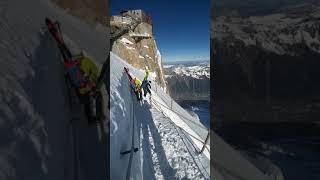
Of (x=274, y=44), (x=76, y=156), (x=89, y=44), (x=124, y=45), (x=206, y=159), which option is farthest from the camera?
(x=274, y=44)

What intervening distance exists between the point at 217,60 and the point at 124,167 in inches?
5038

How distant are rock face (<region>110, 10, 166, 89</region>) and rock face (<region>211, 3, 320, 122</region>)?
256 ft

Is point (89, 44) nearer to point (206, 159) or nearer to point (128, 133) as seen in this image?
point (128, 133)

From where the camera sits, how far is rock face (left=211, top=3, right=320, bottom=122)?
406 ft

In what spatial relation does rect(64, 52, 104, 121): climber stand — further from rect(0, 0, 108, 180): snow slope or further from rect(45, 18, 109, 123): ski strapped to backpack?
Answer: rect(0, 0, 108, 180): snow slope

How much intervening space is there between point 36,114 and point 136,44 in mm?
39375

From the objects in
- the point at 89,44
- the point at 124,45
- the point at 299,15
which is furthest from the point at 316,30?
the point at 89,44

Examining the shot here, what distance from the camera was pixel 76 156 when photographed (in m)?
4.34

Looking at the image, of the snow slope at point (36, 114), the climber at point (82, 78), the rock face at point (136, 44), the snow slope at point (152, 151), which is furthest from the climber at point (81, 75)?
the rock face at point (136, 44)

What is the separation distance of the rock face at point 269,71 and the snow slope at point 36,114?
115139 mm

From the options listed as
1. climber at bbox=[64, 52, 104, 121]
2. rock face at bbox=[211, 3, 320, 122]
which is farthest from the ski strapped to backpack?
rock face at bbox=[211, 3, 320, 122]

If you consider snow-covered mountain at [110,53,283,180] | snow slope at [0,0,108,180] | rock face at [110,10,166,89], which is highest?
rock face at [110,10,166,89]

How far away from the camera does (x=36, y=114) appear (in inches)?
153

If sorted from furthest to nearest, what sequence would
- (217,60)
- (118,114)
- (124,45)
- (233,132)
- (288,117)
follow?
(217,60) < (288,117) < (233,132) < (124,45) < (118,114)
